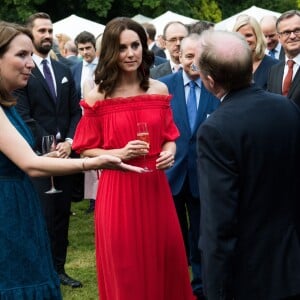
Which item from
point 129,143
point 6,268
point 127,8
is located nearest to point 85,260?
point 129,143

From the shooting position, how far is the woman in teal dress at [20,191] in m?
4.66

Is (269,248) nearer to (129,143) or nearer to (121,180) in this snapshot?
(129,143)

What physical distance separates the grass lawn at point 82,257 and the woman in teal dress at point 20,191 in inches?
116

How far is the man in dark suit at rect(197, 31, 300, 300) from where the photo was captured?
4.11 meters

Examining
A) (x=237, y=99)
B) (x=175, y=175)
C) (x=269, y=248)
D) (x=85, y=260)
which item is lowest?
(x=85, y=260)

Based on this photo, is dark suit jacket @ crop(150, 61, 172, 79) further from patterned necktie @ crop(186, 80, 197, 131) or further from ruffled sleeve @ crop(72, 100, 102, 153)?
ruffled sleeve @ crop(72, 100, 102, 153)

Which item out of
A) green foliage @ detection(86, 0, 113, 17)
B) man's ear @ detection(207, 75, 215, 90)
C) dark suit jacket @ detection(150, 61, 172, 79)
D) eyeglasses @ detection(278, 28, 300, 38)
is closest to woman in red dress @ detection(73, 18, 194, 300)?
man's ear @ detection(207, 75, 215, 90)

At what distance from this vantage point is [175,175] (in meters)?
7.57

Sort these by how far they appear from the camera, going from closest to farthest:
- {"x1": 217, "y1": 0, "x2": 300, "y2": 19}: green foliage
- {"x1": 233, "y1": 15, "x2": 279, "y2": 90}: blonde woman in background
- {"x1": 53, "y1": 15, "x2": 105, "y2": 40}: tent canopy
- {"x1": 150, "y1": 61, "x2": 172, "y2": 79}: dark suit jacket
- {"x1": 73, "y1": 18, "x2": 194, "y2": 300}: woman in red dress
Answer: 1. {"x1": 73, "y1": 18, "x2": 194, "y2": 300}: woman in red dress
2. {"x1": 233, "y1": 15, "x2": 279, "y2": 90}: blonde woman in background
3. {"x1": 150, "y1": 61, "x2": 172, "y2": 79}: dark suit jacket
4. {"x1": 53, "y1": 15, "x2": 105, "y2": 40}: tent canopy
5. {"x1": 217, "y1": 0, "x2": 300, "y2": 19}: green foliage

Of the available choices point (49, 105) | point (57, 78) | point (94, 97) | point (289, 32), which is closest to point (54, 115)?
point (49, 105)

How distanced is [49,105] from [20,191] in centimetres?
329

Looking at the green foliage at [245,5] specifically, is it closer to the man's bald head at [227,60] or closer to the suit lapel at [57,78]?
the suit lapel at [57,78]

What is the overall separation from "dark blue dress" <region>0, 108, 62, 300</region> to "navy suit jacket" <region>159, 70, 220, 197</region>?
2.77 meters

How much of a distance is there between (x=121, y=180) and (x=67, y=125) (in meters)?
2.26
